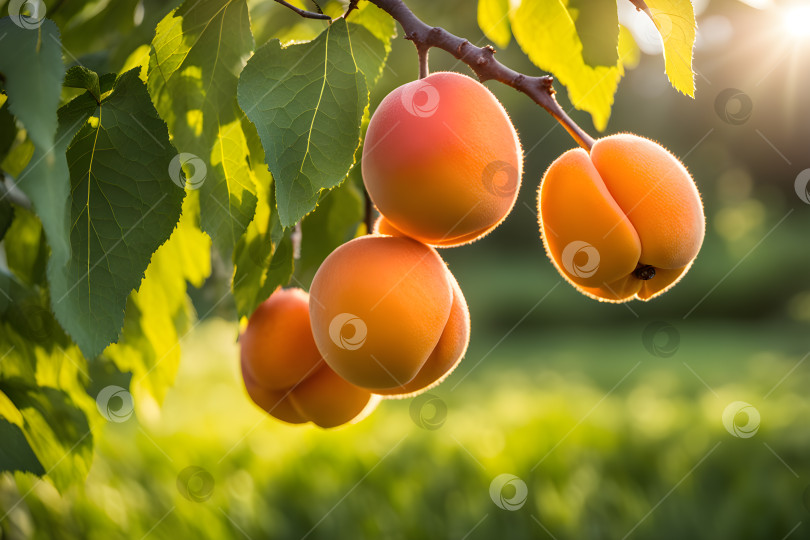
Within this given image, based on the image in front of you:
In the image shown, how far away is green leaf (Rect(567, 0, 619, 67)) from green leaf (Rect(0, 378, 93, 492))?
666 millimetres

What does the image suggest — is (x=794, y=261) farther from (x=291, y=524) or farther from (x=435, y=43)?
(x=435, y=43)

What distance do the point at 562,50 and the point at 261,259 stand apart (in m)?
0.39

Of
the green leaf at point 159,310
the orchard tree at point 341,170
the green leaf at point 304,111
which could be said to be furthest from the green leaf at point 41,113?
the green leaf at point 159,310

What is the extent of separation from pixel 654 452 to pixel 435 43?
1855 millimetres

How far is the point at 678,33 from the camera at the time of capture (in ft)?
1.88

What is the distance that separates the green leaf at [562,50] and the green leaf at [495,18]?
0.12 metres

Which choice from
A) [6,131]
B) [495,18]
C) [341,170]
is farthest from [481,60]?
[6,131]

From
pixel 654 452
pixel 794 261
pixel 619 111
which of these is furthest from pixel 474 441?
pixel 619 111

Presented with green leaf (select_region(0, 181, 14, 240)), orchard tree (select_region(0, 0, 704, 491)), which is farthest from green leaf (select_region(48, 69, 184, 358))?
green leaf (select_region(0, 181, 14, 240))

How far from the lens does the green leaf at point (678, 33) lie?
0.56 meters

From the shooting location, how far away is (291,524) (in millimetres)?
1820

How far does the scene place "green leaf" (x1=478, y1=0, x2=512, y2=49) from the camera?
852 millimetres

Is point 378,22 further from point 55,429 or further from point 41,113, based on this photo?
point 55,429

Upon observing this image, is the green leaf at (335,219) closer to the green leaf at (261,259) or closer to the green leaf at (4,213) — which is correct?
the green leaf at (261,259)
